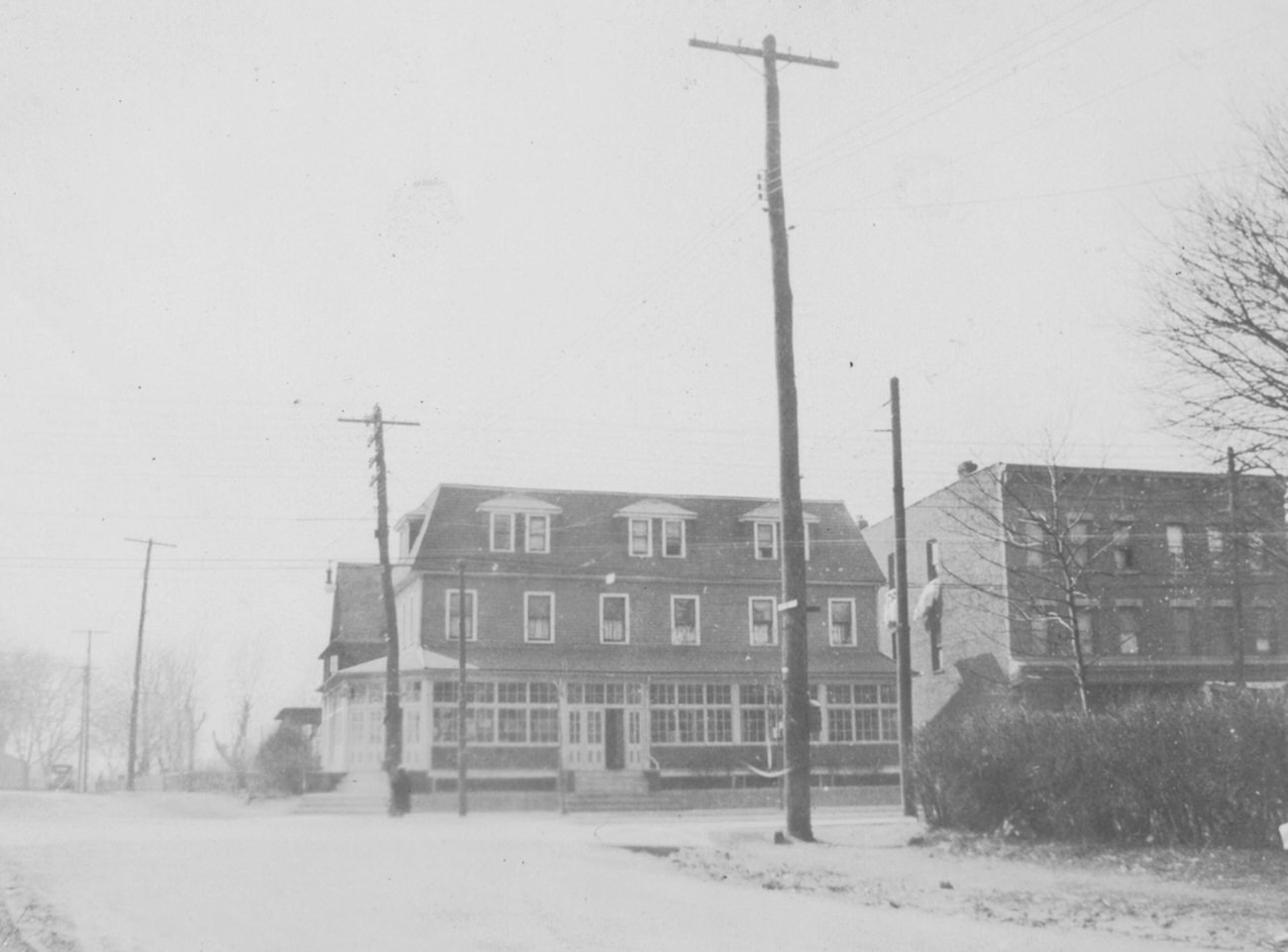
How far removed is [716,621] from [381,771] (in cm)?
1193

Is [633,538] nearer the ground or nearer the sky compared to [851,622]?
nearer the sky

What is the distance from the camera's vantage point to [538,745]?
40.2 metres

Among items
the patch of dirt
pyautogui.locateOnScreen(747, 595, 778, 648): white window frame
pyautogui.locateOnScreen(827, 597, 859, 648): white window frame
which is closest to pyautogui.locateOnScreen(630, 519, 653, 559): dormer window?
pyautogui.locateOnScreen(747, 595, 778, 648): white window frame

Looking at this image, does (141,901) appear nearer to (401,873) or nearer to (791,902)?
(401,873)

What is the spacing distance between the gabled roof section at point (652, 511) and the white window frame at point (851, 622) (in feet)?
18.9

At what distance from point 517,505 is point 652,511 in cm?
463

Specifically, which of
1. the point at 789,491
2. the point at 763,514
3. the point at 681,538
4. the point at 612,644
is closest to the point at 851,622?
the point at 763,514

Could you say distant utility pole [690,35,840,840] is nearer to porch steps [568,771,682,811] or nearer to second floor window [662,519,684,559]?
porch steps [568,771,682,811]

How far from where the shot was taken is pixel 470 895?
488 inches

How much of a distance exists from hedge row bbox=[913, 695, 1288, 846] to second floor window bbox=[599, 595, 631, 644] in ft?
79.9

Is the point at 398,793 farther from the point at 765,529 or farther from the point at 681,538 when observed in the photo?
the point at 765,529

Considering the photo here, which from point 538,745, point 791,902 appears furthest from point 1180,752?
point 538,745

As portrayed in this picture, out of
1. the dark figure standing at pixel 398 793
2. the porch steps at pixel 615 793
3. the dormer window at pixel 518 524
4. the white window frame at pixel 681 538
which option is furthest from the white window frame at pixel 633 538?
the dark figure standing at pixel 398 793

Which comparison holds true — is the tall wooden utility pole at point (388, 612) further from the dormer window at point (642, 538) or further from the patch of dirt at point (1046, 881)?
the patch of dirt at point (1046, 881)
